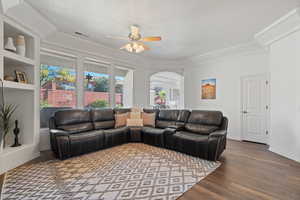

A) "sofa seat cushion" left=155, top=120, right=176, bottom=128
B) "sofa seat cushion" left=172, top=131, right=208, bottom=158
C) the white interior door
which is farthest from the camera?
"sofa seat cushion" left=155, top=120, right=176, bottom=128

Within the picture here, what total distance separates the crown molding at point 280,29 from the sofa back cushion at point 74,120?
16.2ft

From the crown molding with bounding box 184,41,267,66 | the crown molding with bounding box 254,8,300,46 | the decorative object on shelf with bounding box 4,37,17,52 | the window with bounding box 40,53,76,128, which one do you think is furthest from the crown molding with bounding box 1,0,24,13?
the crown molding with bounding box 184,41,267,66

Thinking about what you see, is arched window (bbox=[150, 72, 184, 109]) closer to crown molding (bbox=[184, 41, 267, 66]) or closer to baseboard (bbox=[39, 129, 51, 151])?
crown molding (bbox=[184, 41, 267, 66])

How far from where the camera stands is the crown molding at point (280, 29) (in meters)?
2.94

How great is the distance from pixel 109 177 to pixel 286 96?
4.07 m

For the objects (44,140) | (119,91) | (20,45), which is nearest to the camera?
(20,45)

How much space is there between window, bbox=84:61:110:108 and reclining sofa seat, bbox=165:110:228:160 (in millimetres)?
2460

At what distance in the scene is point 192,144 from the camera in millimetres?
3359

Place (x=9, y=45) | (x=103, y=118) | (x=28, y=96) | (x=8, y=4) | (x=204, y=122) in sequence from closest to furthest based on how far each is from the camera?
(x=8, y=4) < (x=9, y=45) < (x=28, y=96) < (x=204, y=122) < (x=103, y=118)

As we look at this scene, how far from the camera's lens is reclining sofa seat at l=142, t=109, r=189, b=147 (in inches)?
160

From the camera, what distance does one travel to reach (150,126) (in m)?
4.76

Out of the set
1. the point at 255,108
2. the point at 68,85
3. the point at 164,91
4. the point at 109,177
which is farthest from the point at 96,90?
the point at 164,91

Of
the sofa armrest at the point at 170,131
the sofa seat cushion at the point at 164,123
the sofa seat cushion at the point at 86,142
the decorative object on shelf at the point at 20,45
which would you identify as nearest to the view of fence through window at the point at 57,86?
the decorative object on shelf at the point at 20,45

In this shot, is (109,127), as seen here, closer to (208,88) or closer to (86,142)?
(86,142)
